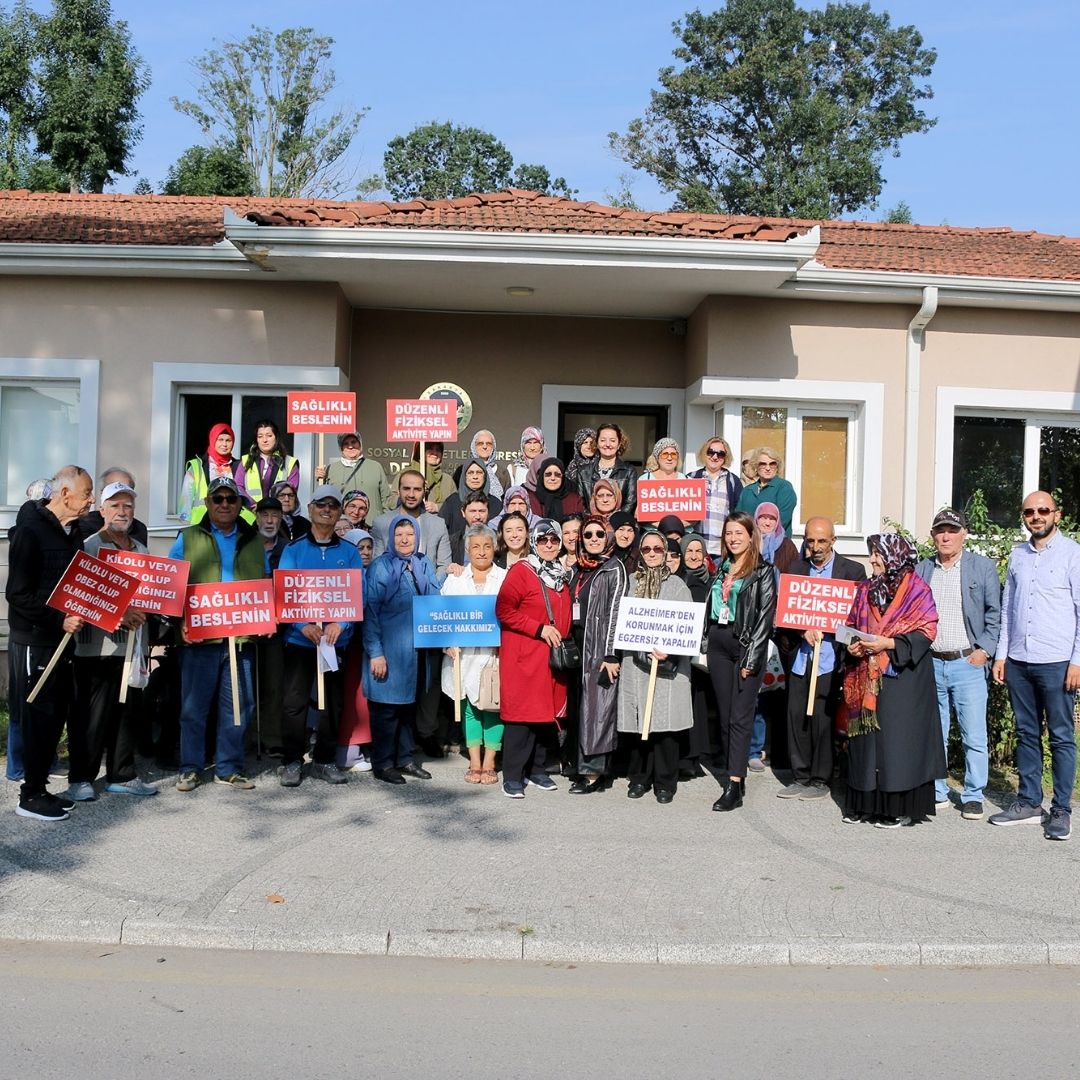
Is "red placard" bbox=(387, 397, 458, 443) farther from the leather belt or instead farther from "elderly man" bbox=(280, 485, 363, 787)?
the leather belt

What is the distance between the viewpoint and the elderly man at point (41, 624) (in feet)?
23.7

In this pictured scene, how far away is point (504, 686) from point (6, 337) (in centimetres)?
685

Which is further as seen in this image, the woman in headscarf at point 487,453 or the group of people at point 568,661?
the woman in headscarf at point 487,453

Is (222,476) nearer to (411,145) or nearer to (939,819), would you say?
(939,819)

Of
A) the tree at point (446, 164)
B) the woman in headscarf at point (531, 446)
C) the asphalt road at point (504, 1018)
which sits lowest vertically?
the asphalt road at point (504, 1018)

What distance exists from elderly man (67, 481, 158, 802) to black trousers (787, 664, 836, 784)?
14.6ft

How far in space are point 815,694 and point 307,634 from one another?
357 cm

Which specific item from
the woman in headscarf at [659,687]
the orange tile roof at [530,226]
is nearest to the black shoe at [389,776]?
the woman in headscarf at [659,687]

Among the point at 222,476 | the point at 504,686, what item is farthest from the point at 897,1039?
the point at 222,476

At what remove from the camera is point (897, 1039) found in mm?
4680

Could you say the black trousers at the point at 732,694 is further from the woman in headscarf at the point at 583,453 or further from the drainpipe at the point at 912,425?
the drainpipe at the point at 912,425

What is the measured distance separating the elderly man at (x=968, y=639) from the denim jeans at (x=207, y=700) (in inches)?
187

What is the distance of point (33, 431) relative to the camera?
12117 mm

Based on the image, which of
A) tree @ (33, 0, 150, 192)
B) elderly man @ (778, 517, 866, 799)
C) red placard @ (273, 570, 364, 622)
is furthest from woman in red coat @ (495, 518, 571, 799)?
tree @ (33, 0, 150, 192)
